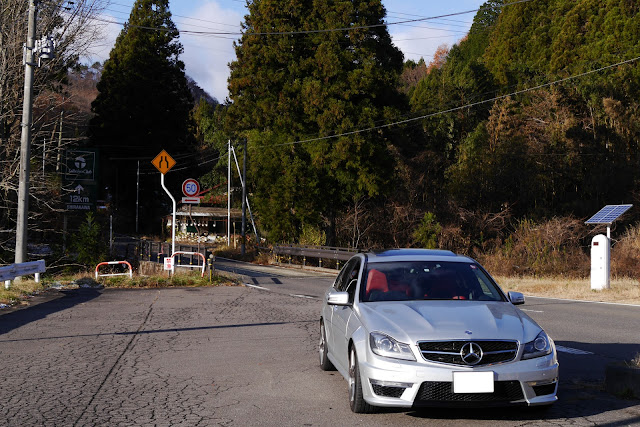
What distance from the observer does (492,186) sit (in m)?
42.2

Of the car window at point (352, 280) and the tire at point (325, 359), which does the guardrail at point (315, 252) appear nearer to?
the tire at point (325, 359)

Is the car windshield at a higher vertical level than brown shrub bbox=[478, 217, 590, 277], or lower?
higher

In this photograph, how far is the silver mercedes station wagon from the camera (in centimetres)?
564

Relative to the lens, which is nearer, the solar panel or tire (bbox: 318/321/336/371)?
tire (bbox: 318/321/336/371)

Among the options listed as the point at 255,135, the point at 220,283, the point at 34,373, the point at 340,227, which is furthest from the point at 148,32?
the point at 34,373

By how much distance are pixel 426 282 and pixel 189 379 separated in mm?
2903

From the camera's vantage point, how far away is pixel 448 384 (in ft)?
18.4

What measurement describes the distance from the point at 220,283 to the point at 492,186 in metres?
25.6

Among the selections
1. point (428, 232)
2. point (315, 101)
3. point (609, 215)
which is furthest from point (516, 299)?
point (315, 101)

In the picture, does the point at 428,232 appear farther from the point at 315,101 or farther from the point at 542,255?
the point at 315,101

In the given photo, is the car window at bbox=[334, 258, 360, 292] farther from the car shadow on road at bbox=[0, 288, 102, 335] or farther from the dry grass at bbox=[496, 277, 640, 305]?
the dry grass at bbox=[496, 277, 640, 305]

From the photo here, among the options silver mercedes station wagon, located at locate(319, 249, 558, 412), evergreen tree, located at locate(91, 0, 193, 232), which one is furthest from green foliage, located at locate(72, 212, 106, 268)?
evergreen tree, located at locate(91, 0, 193, 232)

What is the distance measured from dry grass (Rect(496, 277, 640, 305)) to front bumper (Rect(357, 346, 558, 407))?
11682mm

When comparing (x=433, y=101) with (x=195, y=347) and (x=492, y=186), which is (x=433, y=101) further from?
(x=195, y=347)
